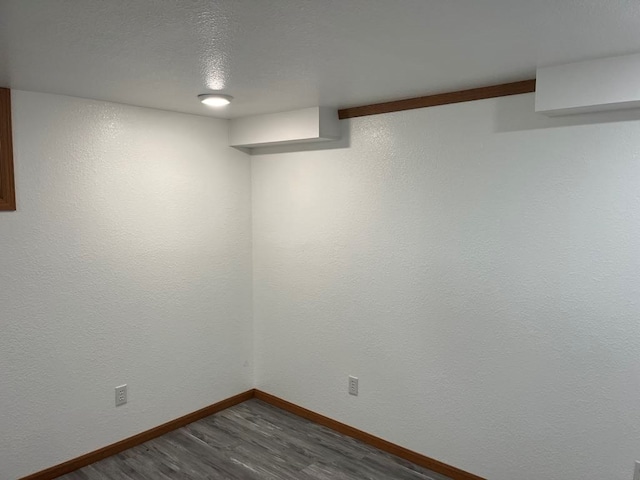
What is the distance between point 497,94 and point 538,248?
2.67ft

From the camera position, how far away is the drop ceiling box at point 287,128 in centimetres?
304

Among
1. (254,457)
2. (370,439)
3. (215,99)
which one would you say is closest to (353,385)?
(370,439)

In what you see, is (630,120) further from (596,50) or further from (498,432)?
(498,432)

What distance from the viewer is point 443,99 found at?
8.80 ft

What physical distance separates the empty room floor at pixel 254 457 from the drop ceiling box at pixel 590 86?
2.12 m

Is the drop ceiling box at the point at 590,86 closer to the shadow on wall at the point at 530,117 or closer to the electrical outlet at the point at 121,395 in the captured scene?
the shadow on wall at the point at 530,117

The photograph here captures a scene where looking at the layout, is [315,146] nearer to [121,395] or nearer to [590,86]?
[590,86]

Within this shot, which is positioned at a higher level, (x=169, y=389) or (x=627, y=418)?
(x=627, y=418)

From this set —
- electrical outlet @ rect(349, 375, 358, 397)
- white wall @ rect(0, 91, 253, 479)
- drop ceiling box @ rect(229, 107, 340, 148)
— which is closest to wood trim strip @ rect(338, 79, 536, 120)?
drop ceiling box @ rect(229, 107, 340, 148)

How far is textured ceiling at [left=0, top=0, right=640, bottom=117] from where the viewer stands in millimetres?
1408

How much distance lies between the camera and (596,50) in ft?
6.13

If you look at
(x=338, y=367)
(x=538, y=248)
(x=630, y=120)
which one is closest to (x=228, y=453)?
(x=338, y=367)

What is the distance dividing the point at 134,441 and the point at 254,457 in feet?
2.65

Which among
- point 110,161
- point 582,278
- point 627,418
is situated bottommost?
point 627,418
